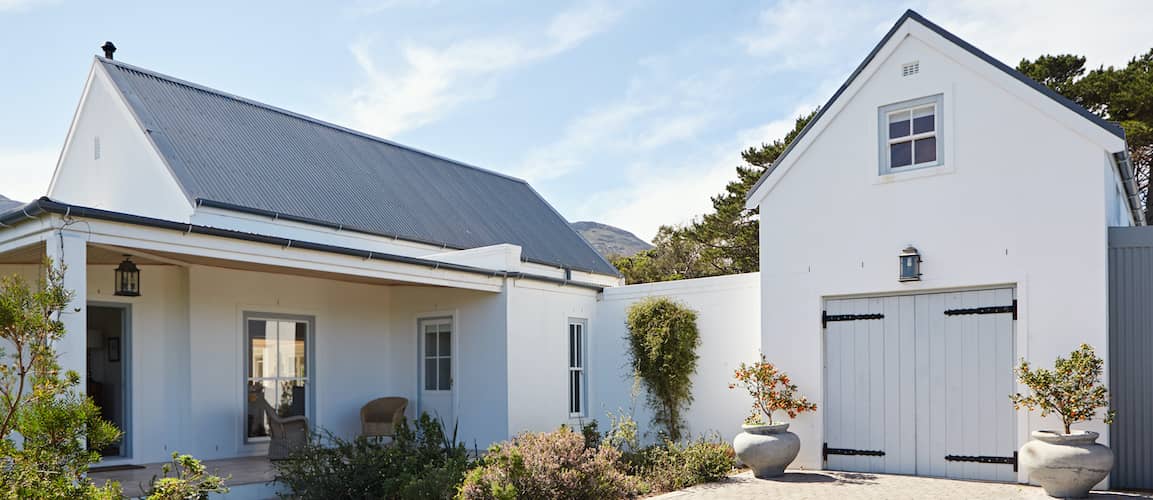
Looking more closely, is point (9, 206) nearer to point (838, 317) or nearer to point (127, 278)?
point (127, 278)

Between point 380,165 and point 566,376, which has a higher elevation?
point 380,165

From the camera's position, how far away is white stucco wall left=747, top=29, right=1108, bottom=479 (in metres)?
8.87

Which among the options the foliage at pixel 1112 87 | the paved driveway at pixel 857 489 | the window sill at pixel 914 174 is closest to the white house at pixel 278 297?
the paved driveway at pixel 857 489

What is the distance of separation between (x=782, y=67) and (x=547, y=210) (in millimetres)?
7644

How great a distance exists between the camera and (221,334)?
437 inches

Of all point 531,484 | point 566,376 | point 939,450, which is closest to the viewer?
point 531,484

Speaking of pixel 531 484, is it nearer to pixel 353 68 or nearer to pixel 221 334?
pixel 221 334

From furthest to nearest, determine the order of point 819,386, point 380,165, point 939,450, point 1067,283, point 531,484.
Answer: point 380,165
point 819,386
point 939,450
point 1067,283
point 531,484

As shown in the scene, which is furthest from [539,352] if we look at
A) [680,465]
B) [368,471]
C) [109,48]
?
[109,48]

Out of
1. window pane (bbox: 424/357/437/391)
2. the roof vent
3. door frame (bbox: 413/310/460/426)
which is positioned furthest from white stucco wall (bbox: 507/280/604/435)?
the roof vent

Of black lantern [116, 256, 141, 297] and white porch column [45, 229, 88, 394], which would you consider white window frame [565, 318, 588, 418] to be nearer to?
black lantern [116, 256, 141, 297]

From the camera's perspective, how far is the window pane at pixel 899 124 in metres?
10.1

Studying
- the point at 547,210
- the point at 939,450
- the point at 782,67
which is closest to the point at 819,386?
the point at 939,450

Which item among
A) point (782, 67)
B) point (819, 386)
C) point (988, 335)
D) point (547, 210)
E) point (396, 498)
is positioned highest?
point (782, 67)
